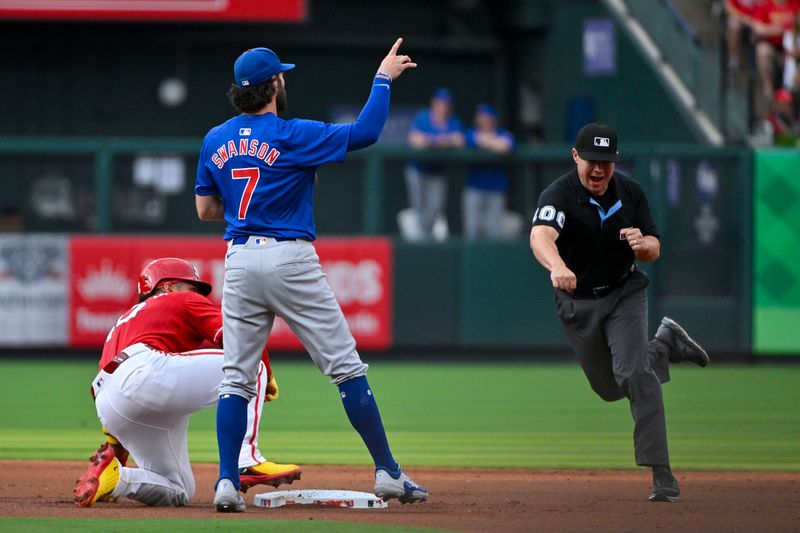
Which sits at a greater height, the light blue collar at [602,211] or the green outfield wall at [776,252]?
the light blue collar at [602,211]

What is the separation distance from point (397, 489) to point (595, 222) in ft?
5.52

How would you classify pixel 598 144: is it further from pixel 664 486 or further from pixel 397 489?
pixel 397 489

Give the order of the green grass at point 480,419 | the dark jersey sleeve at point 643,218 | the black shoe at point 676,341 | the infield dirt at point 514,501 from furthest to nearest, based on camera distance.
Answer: the green grass at point 480,419, the black shoe at point 676,341, the dark jersey sleeve at point 643,218, the infield dirt at point 514,501

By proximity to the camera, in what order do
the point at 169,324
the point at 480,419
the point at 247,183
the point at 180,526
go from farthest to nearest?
1. the point at 480,419
2. the point at 169,324
3. the point at 247,183
4. the point at 180,526

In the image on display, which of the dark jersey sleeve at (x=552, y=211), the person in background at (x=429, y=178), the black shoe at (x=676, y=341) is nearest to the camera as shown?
the dark jersey sleeve at (x=552, y=211)

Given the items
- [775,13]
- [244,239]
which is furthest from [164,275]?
[775,13]

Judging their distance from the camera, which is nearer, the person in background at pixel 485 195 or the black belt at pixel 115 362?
the black belt at pixel 115 362

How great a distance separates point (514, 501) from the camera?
6906 millimetres

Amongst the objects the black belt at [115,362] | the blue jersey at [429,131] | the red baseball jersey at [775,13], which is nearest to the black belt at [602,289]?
the black belt at [115,362]

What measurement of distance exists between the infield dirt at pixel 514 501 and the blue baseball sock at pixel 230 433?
0.67 ft

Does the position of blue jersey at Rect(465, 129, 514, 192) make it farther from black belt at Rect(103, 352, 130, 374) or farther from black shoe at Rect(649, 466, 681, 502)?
black belt at Rect(103, 352, 130, 374)

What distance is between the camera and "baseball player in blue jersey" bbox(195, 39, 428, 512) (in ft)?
20.7

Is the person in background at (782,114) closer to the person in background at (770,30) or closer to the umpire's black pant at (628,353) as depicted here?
the person in background at (770,30)

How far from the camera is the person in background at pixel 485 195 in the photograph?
15.6 metres
